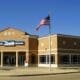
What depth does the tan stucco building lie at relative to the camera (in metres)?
64.3

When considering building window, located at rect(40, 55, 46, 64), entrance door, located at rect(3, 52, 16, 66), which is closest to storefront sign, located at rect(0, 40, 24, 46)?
entrance door, located at rect(3, 52, 16, 66)

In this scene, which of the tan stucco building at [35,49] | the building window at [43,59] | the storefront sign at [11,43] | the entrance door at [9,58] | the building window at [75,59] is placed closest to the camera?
the tan stucco building at [35,49]

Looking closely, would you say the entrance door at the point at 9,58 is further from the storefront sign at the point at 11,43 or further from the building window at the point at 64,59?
the building window at the point at 64,59

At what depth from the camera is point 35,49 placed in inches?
2785

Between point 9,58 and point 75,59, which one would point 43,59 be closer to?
point 75,59

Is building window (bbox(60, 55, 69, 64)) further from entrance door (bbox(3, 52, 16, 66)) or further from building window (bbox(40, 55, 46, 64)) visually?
entrance door (bbox(3, 52, 16, 66))

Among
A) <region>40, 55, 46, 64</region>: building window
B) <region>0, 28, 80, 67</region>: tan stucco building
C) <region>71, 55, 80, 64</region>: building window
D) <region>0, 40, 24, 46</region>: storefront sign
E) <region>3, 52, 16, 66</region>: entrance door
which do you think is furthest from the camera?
<region>3, 52, 16, 66</region>: entrance door

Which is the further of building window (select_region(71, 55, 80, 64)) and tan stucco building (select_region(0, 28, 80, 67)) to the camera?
building window (select_region(71, 55, 80, 64))

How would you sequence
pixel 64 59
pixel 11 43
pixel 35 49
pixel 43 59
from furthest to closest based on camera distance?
pixel 35 49 < pixel 11 43 < pixel 43 59 < pixel 64 59

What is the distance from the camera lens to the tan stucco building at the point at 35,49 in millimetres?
64312

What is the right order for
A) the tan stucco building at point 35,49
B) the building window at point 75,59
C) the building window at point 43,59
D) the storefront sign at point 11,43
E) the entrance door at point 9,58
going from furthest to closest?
1. the entrance door at point 9,58
2. the storefront sign at point 11,43
3. the building window at point 43,59
4. the building window at point 75,59
5. the tan stucco building at point 35,49

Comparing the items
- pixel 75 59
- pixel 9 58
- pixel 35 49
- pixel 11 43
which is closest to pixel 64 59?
pixel 75 59

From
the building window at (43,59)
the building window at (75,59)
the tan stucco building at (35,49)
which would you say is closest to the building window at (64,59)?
the tan stucco building at (35,49)

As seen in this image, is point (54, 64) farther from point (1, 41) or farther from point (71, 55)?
point (1, 41)
